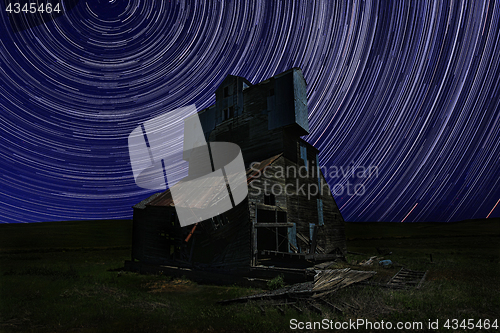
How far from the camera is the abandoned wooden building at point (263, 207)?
1577cm

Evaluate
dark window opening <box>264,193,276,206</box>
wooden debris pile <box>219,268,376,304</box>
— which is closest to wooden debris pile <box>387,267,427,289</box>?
wooden debris pile <box>219,268,376,304</box>

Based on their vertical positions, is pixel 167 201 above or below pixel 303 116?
below

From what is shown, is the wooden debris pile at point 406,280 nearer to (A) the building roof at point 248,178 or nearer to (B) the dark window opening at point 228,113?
(A) the building roof at point 248,178

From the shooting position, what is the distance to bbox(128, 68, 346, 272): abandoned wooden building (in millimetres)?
15766

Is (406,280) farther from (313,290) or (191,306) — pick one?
(191,306)

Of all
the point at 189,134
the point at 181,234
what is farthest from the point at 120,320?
the point at 189,134

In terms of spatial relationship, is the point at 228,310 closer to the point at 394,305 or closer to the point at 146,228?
the point at 394,305

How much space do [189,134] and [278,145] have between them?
44.8 feet

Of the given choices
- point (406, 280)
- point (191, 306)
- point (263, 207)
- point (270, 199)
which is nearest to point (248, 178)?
point (263, 207)

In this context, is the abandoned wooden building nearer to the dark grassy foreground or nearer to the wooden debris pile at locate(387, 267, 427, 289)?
the dark grassy foreground

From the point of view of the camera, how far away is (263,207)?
54.1 feet

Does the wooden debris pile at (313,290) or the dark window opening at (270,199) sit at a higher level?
the dark window opening at (270,199)

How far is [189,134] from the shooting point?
29.2 metres

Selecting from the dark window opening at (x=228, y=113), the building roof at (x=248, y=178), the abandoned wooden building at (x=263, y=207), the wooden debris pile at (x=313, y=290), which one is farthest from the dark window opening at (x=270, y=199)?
the dark window opening at (x=228, y=113)
